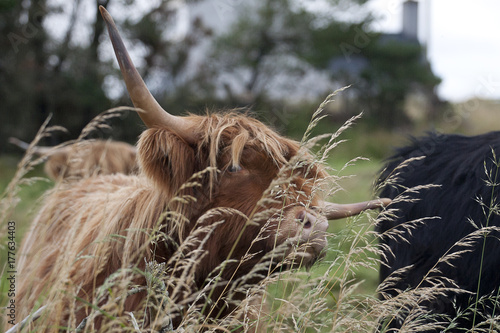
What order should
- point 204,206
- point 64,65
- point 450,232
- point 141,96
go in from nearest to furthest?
point 141,96 → point 204,206 → point 450,232 → point 64,65

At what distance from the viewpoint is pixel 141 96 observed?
226cm

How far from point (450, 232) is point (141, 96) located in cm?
174

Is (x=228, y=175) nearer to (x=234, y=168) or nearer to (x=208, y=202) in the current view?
(x=234, y=168)

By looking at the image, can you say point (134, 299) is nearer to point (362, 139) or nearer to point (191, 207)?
point (191, 207)

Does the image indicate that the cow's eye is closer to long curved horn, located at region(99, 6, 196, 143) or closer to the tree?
long curved horn, located at region(99, 6, 196, 143)

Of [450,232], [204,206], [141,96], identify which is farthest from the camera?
[450,232]

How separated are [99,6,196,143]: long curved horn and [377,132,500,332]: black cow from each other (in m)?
1.12

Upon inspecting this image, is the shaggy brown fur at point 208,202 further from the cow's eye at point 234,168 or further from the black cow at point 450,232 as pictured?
the black cow at point 450,232

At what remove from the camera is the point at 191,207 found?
8.00 ft

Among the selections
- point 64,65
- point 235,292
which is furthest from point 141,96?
point 64,65

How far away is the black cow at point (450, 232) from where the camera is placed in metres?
2.36

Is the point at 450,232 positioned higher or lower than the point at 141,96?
lower

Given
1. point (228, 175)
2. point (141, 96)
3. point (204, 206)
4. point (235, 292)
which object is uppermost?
point (141, 96)

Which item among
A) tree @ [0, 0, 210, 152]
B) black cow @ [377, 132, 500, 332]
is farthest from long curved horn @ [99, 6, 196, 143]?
tree @ [0, 0, 210, 152]
